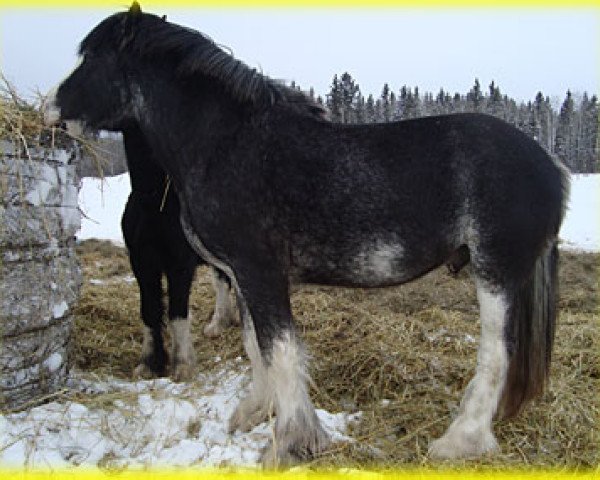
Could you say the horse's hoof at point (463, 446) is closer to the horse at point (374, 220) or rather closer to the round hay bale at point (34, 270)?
the horse at point (374, 220)

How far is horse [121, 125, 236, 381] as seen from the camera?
437 centimetres

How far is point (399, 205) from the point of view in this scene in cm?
317

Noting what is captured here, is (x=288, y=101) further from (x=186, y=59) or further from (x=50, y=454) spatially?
(x=50, y=454)

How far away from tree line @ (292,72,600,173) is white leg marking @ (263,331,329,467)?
48.2 meters

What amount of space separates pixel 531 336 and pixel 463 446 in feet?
2.57

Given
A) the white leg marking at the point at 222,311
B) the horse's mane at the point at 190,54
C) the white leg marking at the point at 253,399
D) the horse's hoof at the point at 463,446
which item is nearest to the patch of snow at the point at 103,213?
the white leg marking at the point at 222,311

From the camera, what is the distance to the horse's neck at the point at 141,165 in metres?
4.28

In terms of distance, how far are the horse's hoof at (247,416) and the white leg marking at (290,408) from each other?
0.43m

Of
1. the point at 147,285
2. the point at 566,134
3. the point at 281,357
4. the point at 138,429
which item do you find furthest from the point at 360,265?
the point at 566,134

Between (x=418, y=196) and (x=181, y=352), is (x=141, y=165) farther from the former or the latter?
(x=418, y=196)

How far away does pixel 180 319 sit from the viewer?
464 centimetres

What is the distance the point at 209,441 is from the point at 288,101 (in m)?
2.20

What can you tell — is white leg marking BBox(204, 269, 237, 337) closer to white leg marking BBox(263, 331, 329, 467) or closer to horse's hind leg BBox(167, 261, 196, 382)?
horse's hind leg BBox(167, 261, 196, 382)

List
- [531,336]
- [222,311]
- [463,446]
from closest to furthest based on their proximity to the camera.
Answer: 1. [463,446]
2. [531,336]
3. [222,311]
